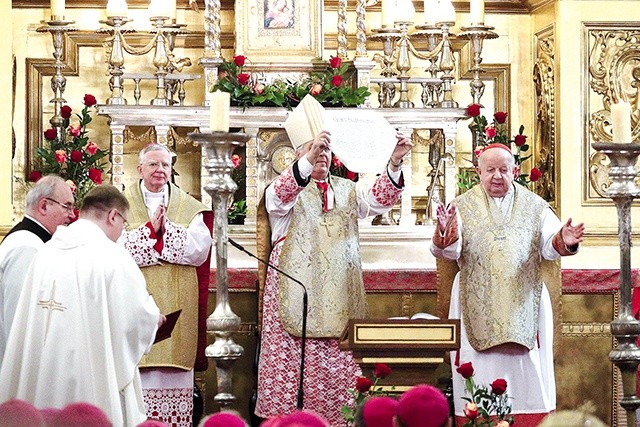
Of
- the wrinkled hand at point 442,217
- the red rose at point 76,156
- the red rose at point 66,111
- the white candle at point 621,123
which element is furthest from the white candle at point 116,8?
the white candle at point 621,123

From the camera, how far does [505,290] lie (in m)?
6.64

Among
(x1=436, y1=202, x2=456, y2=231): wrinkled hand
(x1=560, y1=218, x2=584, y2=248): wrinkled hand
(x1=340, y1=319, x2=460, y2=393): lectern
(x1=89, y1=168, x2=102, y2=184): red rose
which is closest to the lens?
(x1=340, y1=319, x2=460, y2=393): lectern

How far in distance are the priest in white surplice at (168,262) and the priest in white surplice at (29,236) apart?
0.76 meters

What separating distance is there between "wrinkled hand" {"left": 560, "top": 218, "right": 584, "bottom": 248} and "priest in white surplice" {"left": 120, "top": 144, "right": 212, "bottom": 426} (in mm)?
1900

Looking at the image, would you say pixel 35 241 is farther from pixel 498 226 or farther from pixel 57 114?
pixel 57 114

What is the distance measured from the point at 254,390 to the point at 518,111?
3380 millimetres

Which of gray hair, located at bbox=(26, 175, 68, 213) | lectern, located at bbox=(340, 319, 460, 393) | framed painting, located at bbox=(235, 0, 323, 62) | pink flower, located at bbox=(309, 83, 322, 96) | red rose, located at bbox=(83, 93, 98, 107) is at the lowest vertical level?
lectern, located at bbox=(340, 319, 460, 393)

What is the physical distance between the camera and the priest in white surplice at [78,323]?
16.8ft

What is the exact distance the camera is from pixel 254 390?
7.22 metres

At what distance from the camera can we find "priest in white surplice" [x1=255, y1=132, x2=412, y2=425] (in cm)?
667

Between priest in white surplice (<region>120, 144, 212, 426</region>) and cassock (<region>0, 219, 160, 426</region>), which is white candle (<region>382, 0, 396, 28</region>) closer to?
priest in white surplice (<region>120, 144, 212, 426</region>)

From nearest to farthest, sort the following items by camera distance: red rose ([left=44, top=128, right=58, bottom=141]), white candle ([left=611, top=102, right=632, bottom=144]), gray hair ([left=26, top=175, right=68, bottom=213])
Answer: white candle ([left=611, top=102, right=632, bottom=144]) → gray hair ([left=26, top=175, right=68, bottom=213]) → red rose ([left=44, top=128, right=58, bottom=141])

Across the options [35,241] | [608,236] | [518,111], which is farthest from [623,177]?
[518,111]

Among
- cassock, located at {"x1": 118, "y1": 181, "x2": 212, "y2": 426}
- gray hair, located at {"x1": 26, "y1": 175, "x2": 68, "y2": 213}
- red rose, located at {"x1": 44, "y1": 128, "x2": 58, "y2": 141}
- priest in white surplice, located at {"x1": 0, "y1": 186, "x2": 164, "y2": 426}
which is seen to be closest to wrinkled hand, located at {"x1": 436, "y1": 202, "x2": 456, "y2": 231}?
cassock, located at {"x1": 118, "y1": 181, "x2": 212, "y2": 426}
